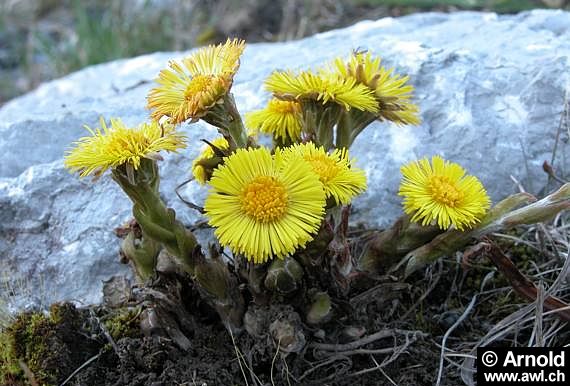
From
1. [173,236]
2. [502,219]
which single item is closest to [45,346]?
[173,236]

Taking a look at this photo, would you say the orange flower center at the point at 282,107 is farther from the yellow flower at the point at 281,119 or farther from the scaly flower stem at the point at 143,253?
the scaly flower stem at the point at 143,253

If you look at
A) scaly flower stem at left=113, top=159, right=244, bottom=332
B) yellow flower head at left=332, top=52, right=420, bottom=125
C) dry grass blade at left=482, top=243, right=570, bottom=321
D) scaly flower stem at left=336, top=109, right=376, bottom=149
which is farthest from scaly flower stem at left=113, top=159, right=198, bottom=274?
dry grass blade at left=482, top=243, right=570, bottom=321

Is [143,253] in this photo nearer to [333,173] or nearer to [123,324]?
[123,324]

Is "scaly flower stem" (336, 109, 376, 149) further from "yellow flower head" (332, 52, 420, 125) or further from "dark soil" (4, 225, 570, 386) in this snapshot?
"dark soil" (4, 225, 570, 386)

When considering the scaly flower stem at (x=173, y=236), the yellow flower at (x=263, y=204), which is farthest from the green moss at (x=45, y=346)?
the yellow flower at (x=263, y=204)

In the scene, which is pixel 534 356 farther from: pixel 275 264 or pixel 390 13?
pixel 390 13

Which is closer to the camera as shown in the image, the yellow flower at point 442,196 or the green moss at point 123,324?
the yellow flower at point 442,196
